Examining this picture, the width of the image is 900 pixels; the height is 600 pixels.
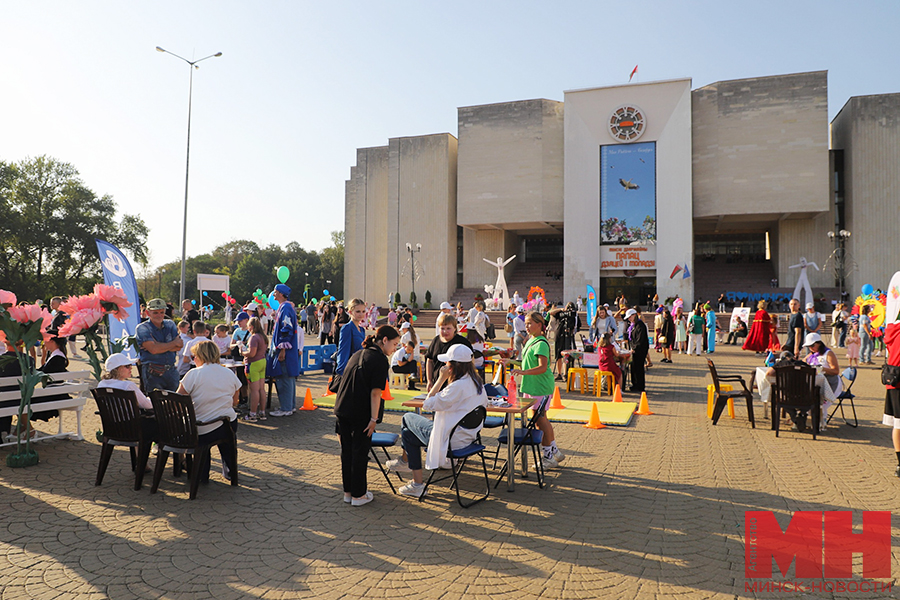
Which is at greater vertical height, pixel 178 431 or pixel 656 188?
pixel 656 188

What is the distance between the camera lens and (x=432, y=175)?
1788 inches

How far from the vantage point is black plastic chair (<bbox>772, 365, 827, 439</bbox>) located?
7.69 metres

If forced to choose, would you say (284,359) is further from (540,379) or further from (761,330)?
(761,330)

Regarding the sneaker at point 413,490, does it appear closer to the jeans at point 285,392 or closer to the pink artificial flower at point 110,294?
the pink artificial flower at point 110,294

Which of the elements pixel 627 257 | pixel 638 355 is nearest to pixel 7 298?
pixel 638 355

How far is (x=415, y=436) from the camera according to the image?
5.52 metres

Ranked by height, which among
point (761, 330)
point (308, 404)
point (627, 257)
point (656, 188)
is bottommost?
point (308, 404)

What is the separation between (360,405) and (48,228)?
43.9 m

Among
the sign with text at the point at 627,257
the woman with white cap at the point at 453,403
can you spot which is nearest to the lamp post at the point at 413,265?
the sign with text at the point at 627,257

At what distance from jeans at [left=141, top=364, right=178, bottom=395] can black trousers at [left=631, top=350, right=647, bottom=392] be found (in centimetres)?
870

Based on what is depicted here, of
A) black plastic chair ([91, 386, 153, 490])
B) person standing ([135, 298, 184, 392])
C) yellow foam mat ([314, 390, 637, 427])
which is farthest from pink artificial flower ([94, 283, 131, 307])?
yellow foam mat ([314, 390, 637, 427])

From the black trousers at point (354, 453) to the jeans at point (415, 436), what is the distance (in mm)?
461

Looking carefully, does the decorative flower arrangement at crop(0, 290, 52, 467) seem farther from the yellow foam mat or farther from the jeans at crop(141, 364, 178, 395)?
the yellow foam mat

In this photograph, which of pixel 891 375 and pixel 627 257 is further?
pixel 627 257
